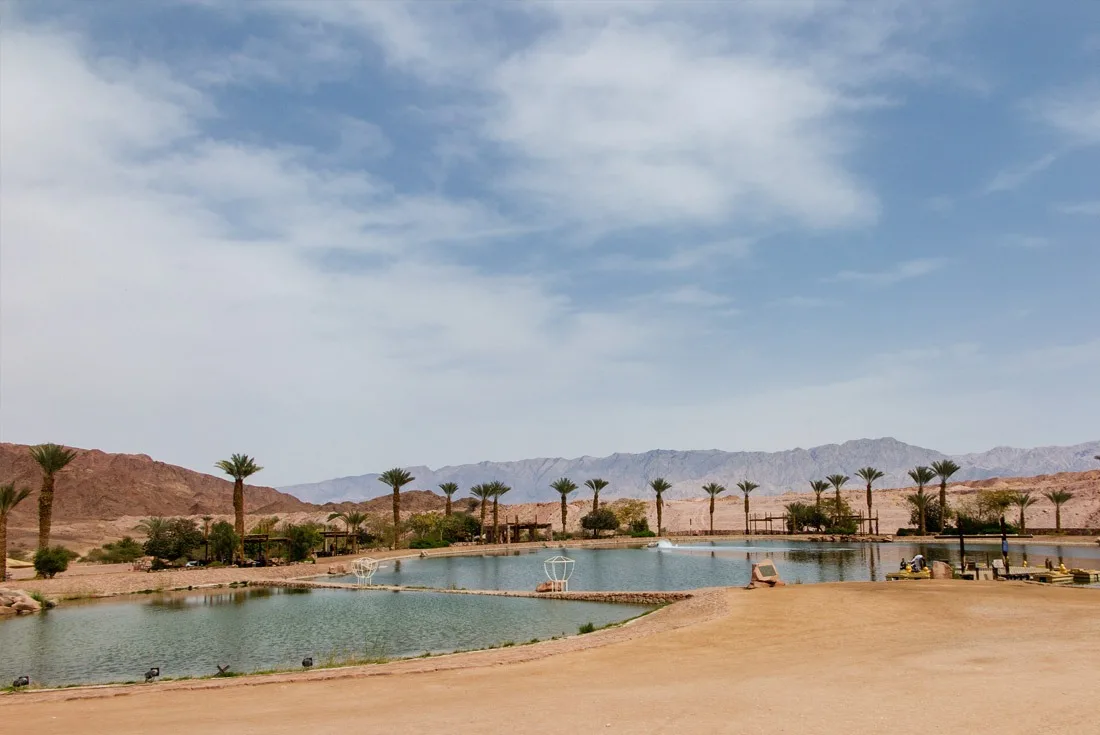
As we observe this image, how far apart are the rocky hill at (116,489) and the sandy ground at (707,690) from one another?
105135 mm

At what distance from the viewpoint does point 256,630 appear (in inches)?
1010

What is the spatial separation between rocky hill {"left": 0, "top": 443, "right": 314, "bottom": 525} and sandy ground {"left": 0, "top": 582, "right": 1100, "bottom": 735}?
105m

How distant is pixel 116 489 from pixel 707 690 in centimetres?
14221

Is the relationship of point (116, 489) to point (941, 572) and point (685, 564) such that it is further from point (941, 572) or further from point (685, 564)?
point (941, 572)

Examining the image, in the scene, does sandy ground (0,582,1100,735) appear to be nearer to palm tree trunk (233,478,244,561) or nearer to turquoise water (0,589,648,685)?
turquoise water (0,589,648,685)

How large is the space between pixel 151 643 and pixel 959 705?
22100 mm

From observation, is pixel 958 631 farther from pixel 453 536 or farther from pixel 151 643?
pixel 453 536

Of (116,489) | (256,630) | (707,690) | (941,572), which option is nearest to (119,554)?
(256,630)

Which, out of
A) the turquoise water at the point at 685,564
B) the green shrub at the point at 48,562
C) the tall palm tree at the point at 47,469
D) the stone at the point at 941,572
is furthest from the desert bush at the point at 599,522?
the stone at the point at 941,572

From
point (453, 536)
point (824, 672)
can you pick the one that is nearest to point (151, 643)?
point (824, 672)

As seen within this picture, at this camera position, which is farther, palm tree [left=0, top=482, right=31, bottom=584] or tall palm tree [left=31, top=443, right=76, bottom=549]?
tall palm tree [left=31, top=443, right=76, bottom=549]

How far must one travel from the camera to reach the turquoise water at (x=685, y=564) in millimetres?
39375

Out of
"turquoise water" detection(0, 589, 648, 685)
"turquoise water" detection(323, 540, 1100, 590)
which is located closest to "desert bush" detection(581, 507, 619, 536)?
"turquoise water" detection(323, 540, 1100, 590)

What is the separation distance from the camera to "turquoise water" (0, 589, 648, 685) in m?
20.2
